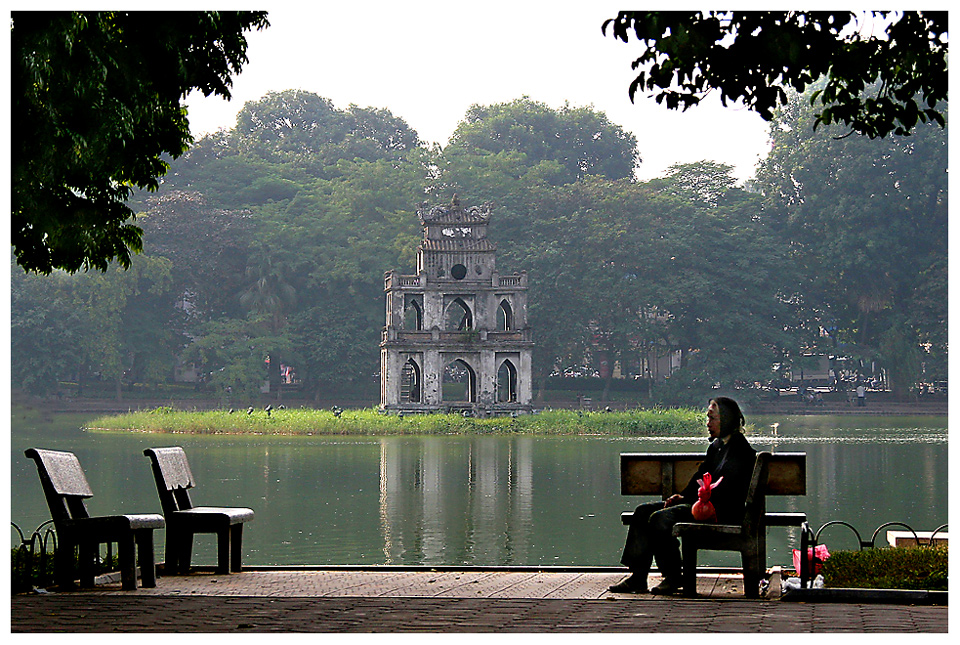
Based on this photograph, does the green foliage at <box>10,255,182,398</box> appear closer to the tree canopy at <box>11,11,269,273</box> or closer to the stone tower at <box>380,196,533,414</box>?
the stone tower at <box>380,196,533,414</box>

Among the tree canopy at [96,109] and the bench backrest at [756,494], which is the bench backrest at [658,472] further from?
the tree canopy at [96,109]

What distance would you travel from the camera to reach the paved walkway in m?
6.24

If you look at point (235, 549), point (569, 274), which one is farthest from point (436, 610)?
point (569, 274)

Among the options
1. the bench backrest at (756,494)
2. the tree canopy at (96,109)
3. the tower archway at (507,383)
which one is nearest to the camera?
the tree canopy at (96,109)

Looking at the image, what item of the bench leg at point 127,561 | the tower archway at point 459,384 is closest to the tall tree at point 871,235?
the tower archway at point 459,384

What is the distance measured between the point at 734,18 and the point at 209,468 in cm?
1961

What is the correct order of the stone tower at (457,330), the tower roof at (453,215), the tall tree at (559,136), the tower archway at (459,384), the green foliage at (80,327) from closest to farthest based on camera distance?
the stone tower at (457,330) < the tower archway at (459,384) < the tower roof at (453,215) < the green foliage at (80,327) < the tall tree at (559,136)

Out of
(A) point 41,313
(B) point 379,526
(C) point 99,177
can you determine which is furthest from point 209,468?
(A) point 41,313

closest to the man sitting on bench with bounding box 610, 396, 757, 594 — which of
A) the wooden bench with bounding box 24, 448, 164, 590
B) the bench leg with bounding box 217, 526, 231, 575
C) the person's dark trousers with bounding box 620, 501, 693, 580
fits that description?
the person's dark trousers with bounding box 620, 501, 693, 580

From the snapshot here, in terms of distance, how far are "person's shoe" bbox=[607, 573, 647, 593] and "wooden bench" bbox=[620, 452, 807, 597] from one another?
234 mm

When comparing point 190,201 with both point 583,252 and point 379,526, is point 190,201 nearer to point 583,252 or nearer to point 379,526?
point 583,252

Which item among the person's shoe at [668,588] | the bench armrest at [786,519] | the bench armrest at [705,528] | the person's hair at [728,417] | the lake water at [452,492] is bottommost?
the lake water at [452,492]

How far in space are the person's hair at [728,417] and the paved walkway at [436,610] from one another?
0.85 meters

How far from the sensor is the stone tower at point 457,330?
152 feet
